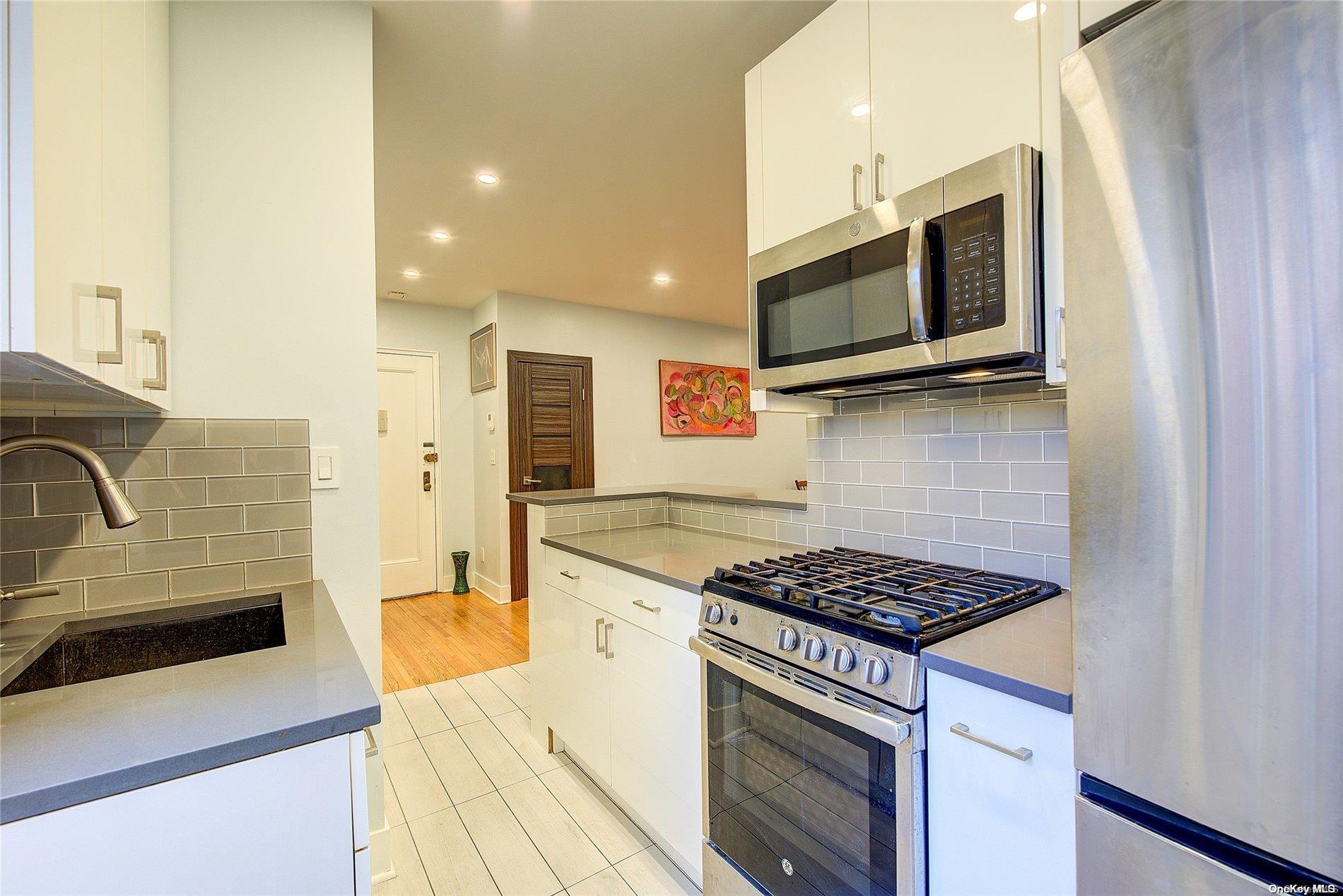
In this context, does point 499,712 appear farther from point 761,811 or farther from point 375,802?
point 761,811

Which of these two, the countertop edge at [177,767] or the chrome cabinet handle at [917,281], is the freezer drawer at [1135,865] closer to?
the chrome cabinet handle at [917,281]

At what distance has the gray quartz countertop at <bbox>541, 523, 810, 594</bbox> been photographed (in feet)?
5.54

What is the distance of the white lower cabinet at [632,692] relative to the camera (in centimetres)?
159

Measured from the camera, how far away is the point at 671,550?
2.04 m

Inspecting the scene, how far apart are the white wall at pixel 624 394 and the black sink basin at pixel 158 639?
3307mm

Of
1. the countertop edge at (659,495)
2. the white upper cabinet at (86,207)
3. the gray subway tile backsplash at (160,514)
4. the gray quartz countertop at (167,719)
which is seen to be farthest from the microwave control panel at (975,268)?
the gray subway tile backsplash at (160,514)

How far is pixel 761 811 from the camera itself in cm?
134

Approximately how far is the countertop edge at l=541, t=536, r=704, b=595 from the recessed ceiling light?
1415mm

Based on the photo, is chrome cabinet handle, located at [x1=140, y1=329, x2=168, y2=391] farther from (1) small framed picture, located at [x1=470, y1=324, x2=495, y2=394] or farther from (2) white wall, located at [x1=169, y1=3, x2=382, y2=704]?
(1) small framed picture, located at [x1=470, y1=324, x2=495, y2=394]

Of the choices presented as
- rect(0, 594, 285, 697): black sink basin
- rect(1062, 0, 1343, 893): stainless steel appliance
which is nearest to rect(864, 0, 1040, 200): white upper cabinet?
rect(1062, 0, 1343, 893): stainless steel appliance

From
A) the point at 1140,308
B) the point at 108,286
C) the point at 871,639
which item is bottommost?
the point at 871,639

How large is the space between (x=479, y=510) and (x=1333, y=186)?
5193 mm

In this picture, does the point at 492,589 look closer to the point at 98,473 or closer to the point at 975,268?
the point at 98,473

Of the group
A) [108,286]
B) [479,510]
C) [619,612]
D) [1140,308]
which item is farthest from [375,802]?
[479,510]
